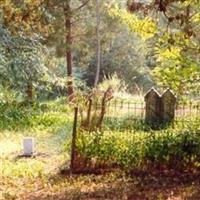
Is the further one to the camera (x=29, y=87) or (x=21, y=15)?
(x=29, y=87)

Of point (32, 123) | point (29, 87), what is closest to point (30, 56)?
point (29, 87)

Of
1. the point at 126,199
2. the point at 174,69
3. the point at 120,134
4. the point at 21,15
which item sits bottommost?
the point at 126,199

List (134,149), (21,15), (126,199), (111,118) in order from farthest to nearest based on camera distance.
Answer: (111,118), (134,149), (21,15), (126,199)

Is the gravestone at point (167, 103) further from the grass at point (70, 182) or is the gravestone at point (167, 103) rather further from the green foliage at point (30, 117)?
the green foliage at point (30, 117)

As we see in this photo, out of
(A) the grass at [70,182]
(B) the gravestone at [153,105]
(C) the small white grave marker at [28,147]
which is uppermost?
(B) the gravestone at [153,105]

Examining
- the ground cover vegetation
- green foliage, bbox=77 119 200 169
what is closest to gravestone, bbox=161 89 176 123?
the ground cover vegetation

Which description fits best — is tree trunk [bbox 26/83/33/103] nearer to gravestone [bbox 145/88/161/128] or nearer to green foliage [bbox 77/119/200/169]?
gravestone [bbox 145/88/161/128]

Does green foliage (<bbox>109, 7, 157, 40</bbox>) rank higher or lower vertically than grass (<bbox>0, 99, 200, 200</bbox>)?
higher

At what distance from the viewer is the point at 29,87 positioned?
16.9 metres

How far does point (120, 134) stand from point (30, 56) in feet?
25.2

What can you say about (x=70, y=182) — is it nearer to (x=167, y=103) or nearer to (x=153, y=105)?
(x=167, y=103)

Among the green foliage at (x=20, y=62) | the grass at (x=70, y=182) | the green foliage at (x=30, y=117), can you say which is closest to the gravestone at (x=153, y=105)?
the grass at (x=70, y=182)

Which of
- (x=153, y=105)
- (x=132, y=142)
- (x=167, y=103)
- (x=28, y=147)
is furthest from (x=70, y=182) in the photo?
(x=153, y=105)

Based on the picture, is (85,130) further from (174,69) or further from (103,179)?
(174,69)
